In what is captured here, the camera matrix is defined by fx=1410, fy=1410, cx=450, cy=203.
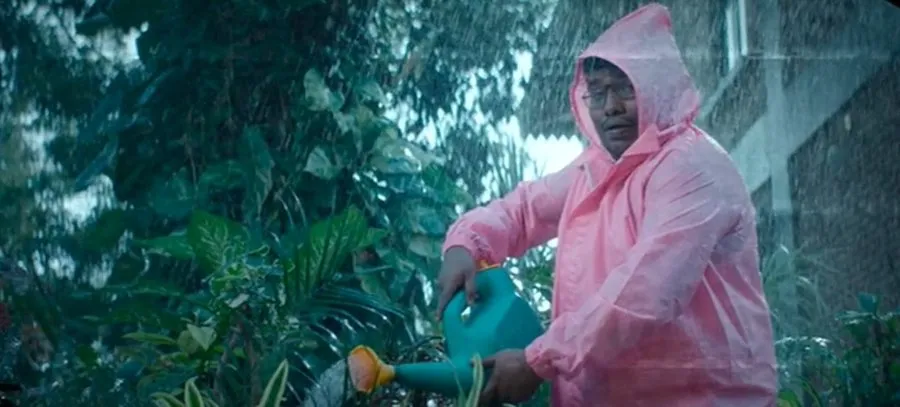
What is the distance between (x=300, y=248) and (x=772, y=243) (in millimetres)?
757

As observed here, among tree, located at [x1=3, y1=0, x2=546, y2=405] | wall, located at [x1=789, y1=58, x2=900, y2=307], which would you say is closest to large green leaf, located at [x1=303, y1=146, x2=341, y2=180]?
tree, located at [x1=3, y1=0, x2=546, y2=405]

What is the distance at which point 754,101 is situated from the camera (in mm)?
2266

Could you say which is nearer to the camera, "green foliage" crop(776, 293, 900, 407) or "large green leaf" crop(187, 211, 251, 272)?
"large green leaf" crop(187, 211, 251, 272)

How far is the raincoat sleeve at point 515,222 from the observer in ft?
6.50

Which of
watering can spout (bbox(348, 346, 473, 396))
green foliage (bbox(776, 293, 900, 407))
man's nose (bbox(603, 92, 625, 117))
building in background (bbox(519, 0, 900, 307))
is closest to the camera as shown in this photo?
watering can spout (bbox(348, 346, 473, 396))

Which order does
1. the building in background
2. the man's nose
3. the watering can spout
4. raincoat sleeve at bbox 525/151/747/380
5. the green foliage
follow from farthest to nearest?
1. the green foliage
2. the building in background
3. the man's nose
4. the watering can spout
5. raincoat sleeve at bbox 525/151/747/380

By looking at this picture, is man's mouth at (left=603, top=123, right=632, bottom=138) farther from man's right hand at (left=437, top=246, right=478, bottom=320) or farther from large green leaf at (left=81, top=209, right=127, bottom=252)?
large green leaf at (left=81, top=209, right=127, bottom=252)

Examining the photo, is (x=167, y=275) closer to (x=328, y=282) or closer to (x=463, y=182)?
(x=328, y=282)

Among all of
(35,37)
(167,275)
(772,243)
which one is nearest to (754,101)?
(772,243)

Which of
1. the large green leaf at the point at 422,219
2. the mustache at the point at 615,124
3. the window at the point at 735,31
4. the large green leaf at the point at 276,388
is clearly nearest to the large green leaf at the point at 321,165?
the large green leaf at the point at 422,219

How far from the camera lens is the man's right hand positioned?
193 cm

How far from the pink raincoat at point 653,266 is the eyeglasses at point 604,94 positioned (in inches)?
0.9

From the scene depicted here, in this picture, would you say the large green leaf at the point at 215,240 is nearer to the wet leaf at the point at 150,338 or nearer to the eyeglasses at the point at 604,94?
the wet leaf at the point at 150,338

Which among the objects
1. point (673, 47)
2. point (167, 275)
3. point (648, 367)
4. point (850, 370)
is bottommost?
point (850, 370)
